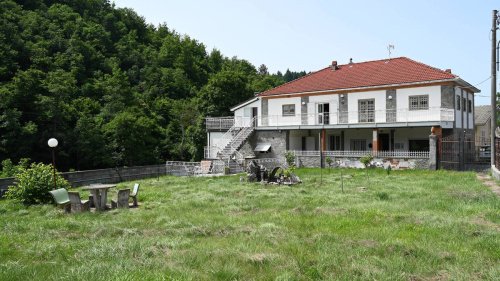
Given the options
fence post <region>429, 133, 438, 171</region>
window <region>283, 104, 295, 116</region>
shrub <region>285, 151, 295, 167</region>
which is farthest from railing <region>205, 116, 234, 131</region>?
fence post <region>429, 133, 438, 171</region>

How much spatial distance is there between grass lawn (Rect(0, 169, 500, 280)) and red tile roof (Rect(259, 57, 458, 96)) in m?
15.2

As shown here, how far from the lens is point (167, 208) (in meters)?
12.2

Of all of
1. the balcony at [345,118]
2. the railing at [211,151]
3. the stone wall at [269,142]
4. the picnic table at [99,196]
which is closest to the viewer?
the picnic table at [99,196]

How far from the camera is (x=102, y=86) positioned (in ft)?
145

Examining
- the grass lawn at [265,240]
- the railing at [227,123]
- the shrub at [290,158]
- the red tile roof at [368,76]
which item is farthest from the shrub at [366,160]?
the grass lawn at [265,240]

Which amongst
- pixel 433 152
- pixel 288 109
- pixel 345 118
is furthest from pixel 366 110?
pixel 288 109

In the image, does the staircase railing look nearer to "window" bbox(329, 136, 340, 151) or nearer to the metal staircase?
the metal staircase

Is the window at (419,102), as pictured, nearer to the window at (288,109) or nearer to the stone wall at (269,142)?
the window at (288,109)

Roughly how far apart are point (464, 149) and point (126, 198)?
2296 centimetres

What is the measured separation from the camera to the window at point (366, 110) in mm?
28453

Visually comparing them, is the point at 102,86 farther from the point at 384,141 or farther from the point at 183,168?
the point at 384,141

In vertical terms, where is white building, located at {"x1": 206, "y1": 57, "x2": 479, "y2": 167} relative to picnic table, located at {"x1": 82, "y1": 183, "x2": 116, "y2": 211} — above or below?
above

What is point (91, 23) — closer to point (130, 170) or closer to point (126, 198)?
point (130, 170)

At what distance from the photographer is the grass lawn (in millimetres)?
5852
